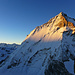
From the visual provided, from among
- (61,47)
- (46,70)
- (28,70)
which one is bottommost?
(28,70)

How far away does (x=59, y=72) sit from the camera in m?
8.78

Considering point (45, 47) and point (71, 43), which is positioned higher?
point (71, 43)

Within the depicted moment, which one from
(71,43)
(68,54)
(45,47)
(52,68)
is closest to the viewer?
(52,68)

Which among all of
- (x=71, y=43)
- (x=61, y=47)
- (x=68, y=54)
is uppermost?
(x=71, y=43)

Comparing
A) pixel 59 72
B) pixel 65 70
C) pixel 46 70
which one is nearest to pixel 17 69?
pixel 46 70

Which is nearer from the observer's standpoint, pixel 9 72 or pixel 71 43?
pixel 71 43

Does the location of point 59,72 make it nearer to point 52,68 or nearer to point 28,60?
point 52,68

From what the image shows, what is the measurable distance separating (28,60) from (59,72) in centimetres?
694

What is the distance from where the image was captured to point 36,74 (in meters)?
10.4

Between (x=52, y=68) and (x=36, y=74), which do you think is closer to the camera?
(x=52, y=68)

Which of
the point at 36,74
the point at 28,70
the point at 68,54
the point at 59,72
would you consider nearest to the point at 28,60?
the point at 28,70

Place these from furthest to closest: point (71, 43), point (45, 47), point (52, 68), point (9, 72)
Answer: point (45, 47), point (9, 72), point (71, 43), point (52, 68)

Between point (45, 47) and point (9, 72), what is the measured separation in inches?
342

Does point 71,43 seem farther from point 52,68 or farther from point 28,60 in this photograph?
point 28,60
